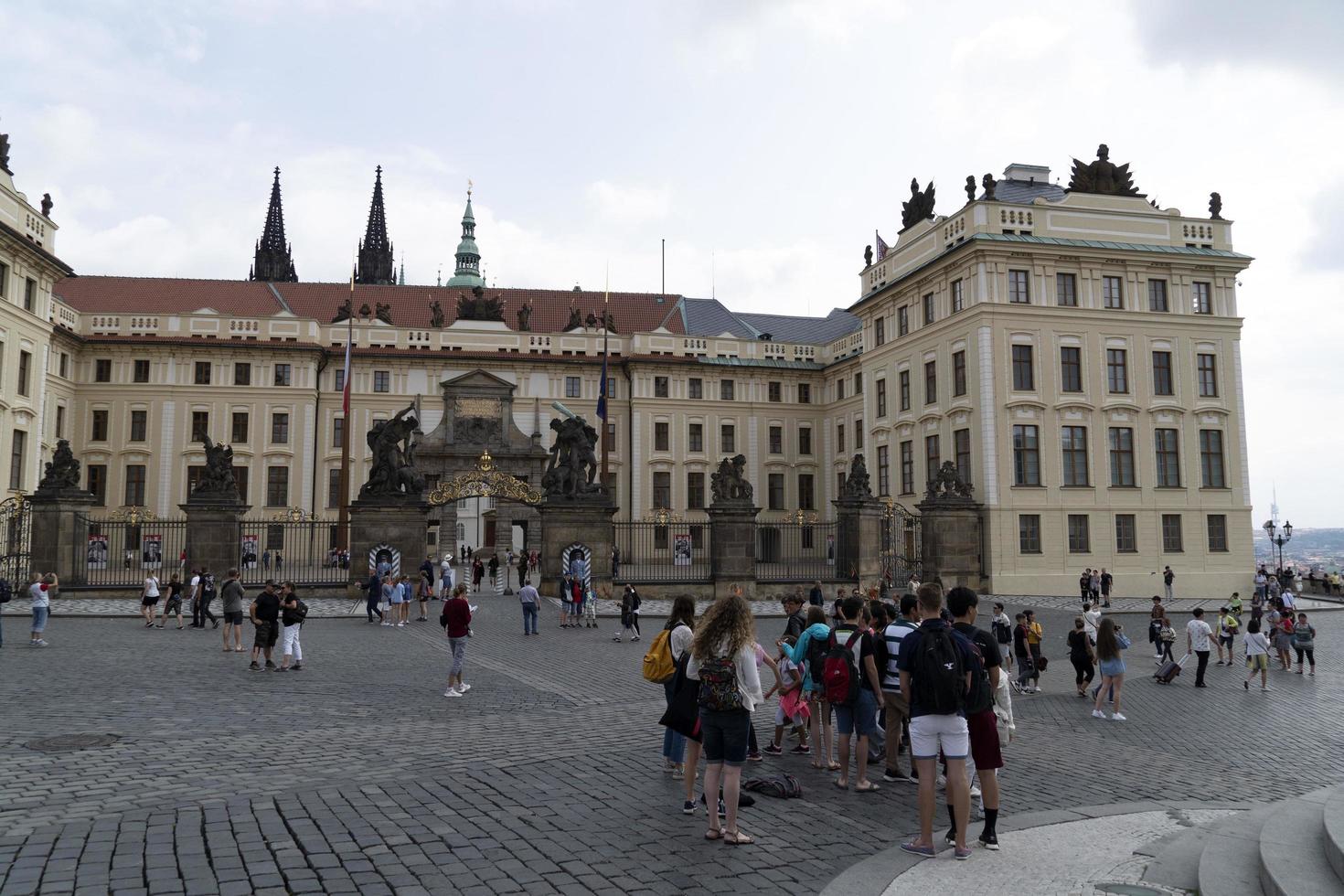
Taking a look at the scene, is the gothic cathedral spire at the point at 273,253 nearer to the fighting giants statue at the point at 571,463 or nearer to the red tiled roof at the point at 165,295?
the red tiled roof at the point at 165,295

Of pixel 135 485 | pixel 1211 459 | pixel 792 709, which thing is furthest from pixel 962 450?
pixel 135 485

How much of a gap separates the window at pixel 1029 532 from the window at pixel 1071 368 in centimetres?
495

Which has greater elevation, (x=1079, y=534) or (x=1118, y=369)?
(x=1118, y=369)

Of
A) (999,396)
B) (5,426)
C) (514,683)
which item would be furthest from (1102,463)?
(5,426)

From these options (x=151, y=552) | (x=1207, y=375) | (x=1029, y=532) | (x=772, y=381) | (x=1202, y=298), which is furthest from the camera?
(x=772, y=381)

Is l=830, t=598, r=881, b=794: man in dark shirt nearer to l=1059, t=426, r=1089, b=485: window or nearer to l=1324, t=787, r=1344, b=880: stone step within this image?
l=1324, t=787, r=1344, b=880: stone step

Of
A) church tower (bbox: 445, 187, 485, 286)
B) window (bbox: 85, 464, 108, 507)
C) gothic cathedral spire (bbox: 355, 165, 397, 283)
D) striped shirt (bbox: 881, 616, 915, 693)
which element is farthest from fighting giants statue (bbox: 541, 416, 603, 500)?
gothic cathedral spire (bbox: 355, 165, 397, 283)

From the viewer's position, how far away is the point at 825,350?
55.6m

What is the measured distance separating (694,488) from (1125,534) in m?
24.7

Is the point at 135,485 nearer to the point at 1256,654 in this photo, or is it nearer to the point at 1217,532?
the point at 1217,532

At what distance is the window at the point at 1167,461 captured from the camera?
34656 millimetres

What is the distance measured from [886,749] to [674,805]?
2284 millimetres

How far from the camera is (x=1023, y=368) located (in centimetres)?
3441

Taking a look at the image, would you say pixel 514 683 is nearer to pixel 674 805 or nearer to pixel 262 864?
pixel 674 805
